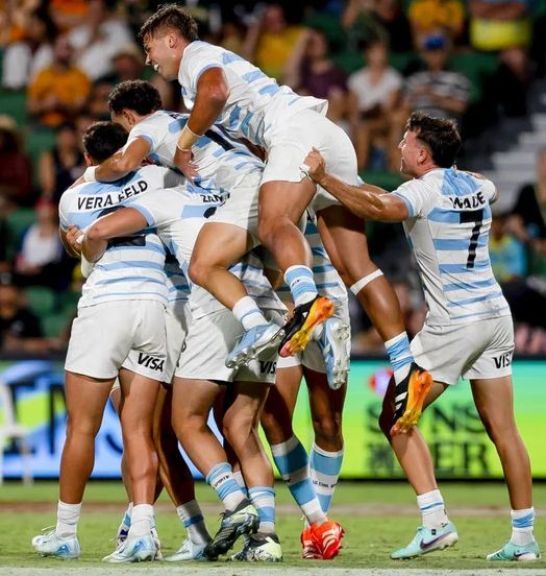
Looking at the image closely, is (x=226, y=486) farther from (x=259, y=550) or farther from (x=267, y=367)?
(x=267, y=367)

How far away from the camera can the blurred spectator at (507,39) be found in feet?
54.4

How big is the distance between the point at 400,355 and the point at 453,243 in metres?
0.65

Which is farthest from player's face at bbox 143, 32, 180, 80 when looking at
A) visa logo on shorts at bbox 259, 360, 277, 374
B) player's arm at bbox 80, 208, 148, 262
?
visa logo on shorts at bbox 259, 360, 277, 374

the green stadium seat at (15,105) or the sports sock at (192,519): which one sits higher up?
the green stadium seat at (15,105)

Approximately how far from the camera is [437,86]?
16.3 m

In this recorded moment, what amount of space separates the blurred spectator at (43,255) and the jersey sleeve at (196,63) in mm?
7640

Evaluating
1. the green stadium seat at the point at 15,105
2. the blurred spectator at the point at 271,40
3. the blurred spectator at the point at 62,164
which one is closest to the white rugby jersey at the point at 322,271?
the blurred spectator at the point at 62,164

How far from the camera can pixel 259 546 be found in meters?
7.16

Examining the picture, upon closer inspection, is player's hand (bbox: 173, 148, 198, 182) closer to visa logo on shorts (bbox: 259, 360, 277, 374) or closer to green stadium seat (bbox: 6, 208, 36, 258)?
visa logo on shorts (bbox: 259, 360, 277, 374)

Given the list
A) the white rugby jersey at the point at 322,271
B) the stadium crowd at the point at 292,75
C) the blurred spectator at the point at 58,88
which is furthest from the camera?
the blurred spectator at the point at 58,88

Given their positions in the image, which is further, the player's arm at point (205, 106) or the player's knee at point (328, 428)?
the player's knee at point (328, 428)

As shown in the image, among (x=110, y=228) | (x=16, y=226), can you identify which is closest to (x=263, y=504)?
(x=110, y=228)

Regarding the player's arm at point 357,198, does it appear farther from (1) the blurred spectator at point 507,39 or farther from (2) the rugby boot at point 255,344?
(1) the blurred spectator at point 507,39

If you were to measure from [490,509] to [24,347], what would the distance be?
5479 millimetres
